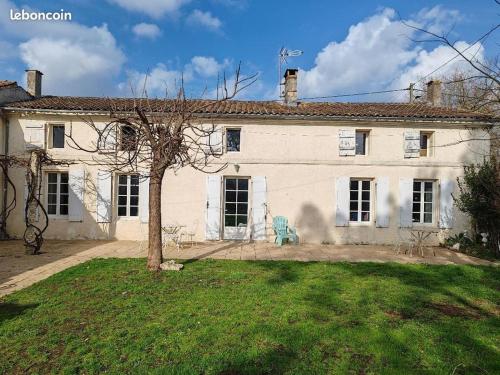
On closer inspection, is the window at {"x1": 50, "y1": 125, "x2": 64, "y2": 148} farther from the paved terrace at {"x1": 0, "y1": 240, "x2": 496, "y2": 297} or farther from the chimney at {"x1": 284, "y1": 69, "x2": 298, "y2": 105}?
the chimney at {"x1": 284, "y1": 69, "x2": 298, "y2": 105}

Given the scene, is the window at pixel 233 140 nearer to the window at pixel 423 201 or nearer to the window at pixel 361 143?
the window at pixel 361 143

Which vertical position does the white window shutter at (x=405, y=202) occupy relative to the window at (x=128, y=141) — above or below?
below

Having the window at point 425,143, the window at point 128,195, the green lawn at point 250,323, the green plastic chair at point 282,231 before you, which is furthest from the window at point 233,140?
the window at point 425,143

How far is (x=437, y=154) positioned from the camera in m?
10.5

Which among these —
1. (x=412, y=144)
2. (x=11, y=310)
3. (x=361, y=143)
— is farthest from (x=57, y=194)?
(x=412, y=144)

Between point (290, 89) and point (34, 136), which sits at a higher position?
point (290, 89)

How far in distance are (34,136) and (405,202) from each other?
12201 millimetres

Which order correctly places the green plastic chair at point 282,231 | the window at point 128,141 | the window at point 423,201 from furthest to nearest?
the window at point 423,201 → the green plastic chair at point 282,231 → the window at point 128,141

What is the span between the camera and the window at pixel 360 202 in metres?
10.6

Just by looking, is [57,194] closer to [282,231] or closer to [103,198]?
[103,198]

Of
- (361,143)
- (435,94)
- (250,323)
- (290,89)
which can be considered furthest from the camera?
(435,94)

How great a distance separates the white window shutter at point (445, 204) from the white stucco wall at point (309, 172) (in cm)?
25

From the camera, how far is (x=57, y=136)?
1059 cm

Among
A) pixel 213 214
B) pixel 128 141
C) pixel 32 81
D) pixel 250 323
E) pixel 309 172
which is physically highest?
pixel 32 81
